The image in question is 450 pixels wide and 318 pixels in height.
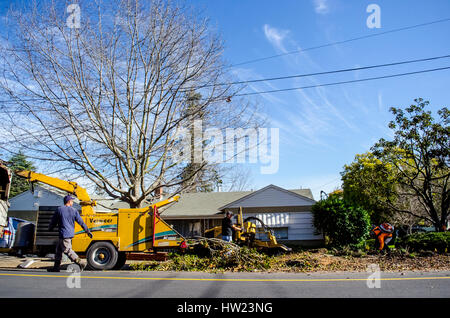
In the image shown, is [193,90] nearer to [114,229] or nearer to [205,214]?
[114,229]

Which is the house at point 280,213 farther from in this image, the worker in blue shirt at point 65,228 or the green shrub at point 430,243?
the worker in blue shirt at point 65,228

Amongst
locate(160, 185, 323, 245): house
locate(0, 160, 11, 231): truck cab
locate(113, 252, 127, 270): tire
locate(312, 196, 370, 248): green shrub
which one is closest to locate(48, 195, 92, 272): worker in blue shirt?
locate(113, 252, 127, 270): tire

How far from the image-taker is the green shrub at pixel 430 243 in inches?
457

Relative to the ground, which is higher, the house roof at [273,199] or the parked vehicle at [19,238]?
the house roof at [273,199]

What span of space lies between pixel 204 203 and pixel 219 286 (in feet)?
63.4

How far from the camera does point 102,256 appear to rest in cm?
962

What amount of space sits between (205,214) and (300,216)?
21.9 feet

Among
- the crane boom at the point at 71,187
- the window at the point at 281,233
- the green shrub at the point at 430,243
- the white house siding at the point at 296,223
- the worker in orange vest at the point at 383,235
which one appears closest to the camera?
the crane boom at the point at 71,187

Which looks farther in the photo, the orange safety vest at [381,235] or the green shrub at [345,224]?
the green shrub at [345,224]

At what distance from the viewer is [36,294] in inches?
231

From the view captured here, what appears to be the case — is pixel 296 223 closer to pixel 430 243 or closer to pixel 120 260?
pixel 430 243

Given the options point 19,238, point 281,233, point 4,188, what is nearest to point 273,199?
point 281,233

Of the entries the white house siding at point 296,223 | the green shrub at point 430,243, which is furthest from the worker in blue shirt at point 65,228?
the white house siding at point 296,223

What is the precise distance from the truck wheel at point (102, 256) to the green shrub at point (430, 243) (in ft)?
33.3
